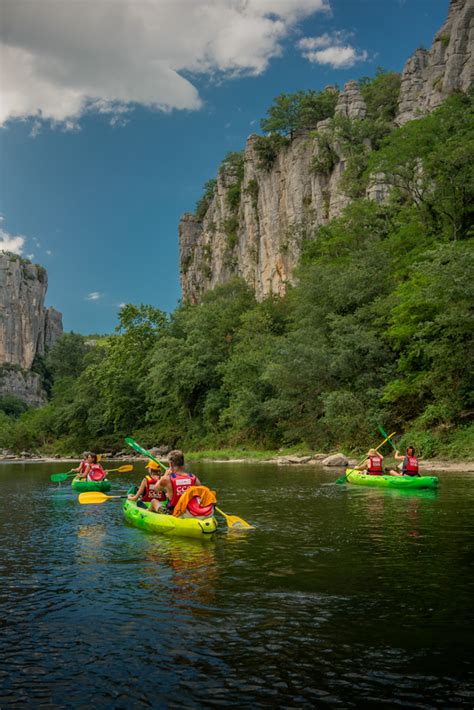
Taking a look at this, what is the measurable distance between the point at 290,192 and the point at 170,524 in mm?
49504

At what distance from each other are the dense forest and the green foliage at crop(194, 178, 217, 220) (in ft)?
81.9

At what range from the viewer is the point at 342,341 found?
27.3 m

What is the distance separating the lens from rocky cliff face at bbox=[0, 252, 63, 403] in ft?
339

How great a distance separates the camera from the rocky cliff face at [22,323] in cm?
10325

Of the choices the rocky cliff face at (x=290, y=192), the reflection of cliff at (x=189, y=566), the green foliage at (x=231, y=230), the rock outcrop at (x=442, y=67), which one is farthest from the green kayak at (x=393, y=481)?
the green foliage at (x=231, y=230)

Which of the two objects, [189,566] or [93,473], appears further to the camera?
[93,473]

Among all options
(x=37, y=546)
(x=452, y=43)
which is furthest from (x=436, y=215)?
(x=37, y=546)

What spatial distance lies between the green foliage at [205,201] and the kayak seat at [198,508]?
246 feet

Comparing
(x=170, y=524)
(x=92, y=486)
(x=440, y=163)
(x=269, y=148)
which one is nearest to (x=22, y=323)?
(x=269, y=148)

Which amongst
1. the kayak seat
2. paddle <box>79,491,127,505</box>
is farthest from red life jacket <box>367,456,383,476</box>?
the kayak seat

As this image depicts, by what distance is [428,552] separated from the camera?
8047 millimetres

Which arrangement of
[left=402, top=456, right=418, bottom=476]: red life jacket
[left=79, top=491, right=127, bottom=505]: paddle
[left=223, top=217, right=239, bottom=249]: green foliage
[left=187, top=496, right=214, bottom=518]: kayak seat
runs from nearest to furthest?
[left=187, top=496, right=214, bottom=518]: kayak seat, [left=79, top=491, right=127, bottom=505]: paddle, [left=402, top=456, right=418, bottom=476]: red life jacket, [left=223, top=217, right=239, bottom=249]: green foliage

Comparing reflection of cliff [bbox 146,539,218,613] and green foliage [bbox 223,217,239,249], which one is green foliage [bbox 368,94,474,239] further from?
green foliage [bbox 223,217,239,249]

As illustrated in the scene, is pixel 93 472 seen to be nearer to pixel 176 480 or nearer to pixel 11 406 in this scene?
pixel 176 480
